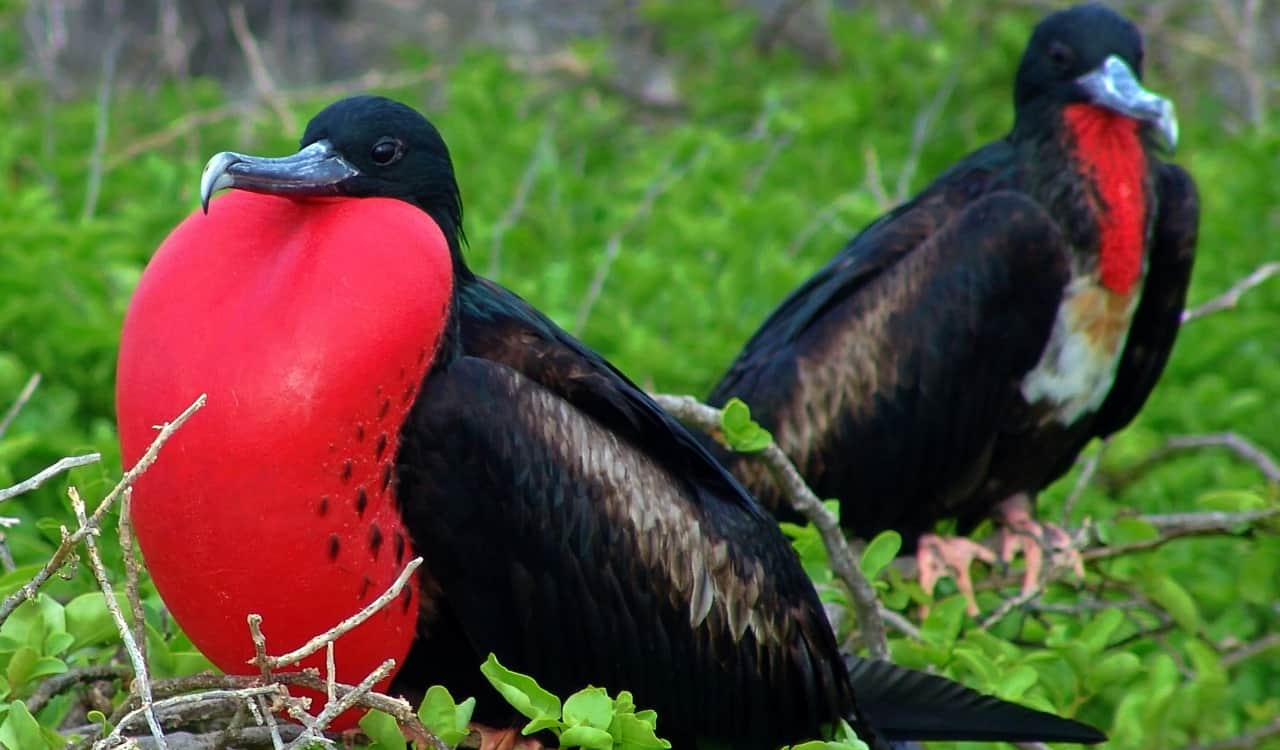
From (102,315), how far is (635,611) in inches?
62.9

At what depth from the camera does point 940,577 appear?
3842mm

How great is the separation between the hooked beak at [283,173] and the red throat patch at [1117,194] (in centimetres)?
199

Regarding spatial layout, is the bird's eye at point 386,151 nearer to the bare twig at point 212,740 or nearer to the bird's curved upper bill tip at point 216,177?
the bird's curved upper bill tip at point 216,177

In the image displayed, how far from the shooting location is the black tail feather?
276cm

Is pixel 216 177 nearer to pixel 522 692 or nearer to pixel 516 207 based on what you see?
pixel 522 692

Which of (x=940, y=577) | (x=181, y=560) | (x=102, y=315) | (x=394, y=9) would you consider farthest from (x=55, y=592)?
(x=394, y=9)

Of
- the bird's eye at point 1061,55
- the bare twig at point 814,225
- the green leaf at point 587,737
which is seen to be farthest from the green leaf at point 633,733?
the bare twig at point 814,225

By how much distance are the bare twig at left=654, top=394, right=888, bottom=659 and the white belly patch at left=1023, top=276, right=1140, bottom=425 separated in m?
1.22

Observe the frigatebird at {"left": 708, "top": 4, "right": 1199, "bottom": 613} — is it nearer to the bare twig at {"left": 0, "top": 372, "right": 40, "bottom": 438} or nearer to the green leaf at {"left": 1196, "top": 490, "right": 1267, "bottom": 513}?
the green leaf at {"left": 1196, "top": 490, "right": 1267, "bottom": 513}

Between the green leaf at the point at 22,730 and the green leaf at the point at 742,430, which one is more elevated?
the green leaf at the point at 742,430

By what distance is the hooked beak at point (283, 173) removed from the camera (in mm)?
2271

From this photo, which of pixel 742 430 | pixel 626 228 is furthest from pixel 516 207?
pixel 742 430

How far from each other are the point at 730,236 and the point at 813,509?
2000 millimetres

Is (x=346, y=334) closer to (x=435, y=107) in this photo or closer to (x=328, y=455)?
(x=328, y=455)
